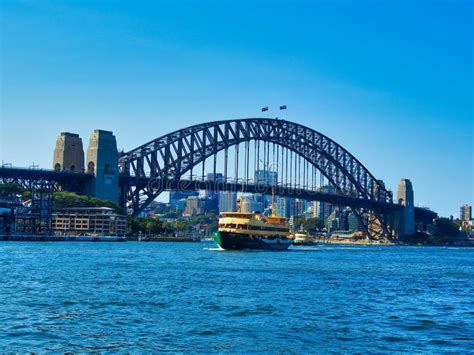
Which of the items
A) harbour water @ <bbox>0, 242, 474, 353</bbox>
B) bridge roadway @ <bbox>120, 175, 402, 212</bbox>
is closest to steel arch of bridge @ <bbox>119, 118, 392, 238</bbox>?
bridge roadway @ <bbox>120, 175, 402, 212</bbox>

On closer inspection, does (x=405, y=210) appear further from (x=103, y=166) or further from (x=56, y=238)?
(x=56, y=238)

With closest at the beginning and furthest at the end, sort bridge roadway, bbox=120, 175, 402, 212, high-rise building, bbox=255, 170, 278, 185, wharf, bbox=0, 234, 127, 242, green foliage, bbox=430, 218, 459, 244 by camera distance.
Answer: wharf, bbox=0, 234, 127, 242 → bridge roadway, bbox=120, 175, 402, 212 → high-rise building, bbox=255, 170, 278, 185 → green foliage, bbox=430, 218, 459, 244

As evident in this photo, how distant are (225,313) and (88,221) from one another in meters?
83.3

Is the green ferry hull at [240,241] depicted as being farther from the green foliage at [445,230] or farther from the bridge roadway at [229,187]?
the green foliage at [445,230]

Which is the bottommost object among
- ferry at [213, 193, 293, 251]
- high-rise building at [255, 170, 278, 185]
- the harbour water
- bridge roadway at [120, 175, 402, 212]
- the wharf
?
the harbour water

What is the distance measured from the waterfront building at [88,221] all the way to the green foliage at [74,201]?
74cm

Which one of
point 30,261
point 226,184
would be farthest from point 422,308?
point 226,184

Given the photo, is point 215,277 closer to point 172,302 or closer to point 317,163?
point 172,302

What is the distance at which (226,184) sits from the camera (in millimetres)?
121438

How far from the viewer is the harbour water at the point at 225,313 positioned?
62.5 ft

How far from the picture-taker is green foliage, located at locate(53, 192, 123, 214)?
104 metres

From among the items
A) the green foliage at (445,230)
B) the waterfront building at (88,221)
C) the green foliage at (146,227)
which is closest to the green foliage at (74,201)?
the waterfront building at (88,221)

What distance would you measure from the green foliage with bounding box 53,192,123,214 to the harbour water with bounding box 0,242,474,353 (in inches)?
2576

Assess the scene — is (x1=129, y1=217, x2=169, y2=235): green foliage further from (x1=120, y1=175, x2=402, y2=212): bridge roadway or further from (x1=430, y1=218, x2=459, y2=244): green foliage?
(x1=430, y1=218, x2=459, y2=244): green foliage
